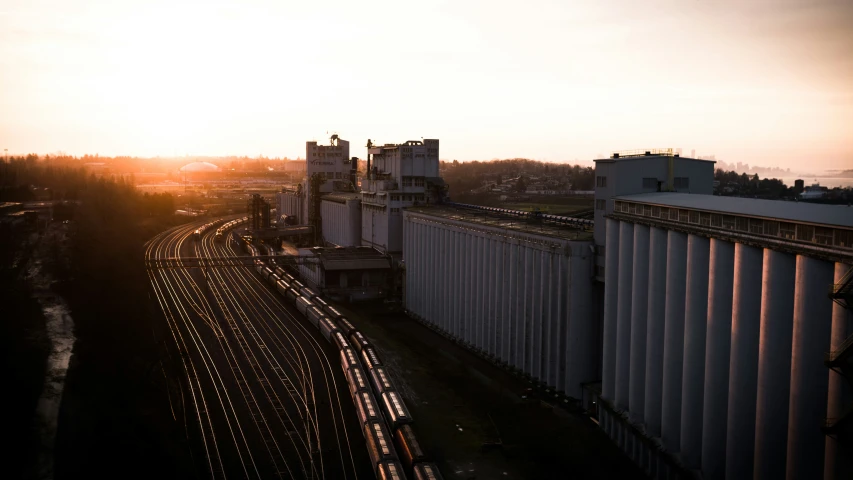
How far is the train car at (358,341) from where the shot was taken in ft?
110

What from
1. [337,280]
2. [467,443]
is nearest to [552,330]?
[467,443]

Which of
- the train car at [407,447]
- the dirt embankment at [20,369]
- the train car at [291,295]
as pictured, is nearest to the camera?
A: the train car at [407,447]

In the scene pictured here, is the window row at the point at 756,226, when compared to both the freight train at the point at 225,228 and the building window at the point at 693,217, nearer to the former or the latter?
the building window at the point at 693,217

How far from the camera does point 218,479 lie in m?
21.9

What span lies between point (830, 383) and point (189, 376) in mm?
25984

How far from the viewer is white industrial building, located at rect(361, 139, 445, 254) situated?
51000 mm

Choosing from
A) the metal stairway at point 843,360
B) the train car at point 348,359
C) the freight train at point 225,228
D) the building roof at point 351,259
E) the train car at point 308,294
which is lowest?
the train car at point 348,359

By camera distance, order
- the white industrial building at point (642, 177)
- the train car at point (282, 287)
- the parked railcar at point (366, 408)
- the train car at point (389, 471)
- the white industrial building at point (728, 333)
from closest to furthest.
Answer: the white industrial building at point (728, 333) < the train car at point (389, 471) < the parked railcar at point (366, 408) < the white industrial building at point (642, 177) < the train car at point (282, 287)

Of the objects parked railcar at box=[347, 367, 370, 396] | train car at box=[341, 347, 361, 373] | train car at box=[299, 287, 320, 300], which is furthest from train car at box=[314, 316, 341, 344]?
parked railcar at box=[347, 367, 370, 396]

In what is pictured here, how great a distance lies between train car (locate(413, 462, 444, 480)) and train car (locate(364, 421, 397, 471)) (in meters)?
0.86

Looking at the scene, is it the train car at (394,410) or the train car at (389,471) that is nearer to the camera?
the train car at (389,471)

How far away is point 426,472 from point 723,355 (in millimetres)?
8640

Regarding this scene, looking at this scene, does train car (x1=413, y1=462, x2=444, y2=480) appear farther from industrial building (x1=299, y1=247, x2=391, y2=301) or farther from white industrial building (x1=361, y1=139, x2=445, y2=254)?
white industrial building (x1=361, y1=139, x2=445, y2=254)

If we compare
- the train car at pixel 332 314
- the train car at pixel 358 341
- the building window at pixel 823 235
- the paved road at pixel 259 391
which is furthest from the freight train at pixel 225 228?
the building window at pixel 823 235
